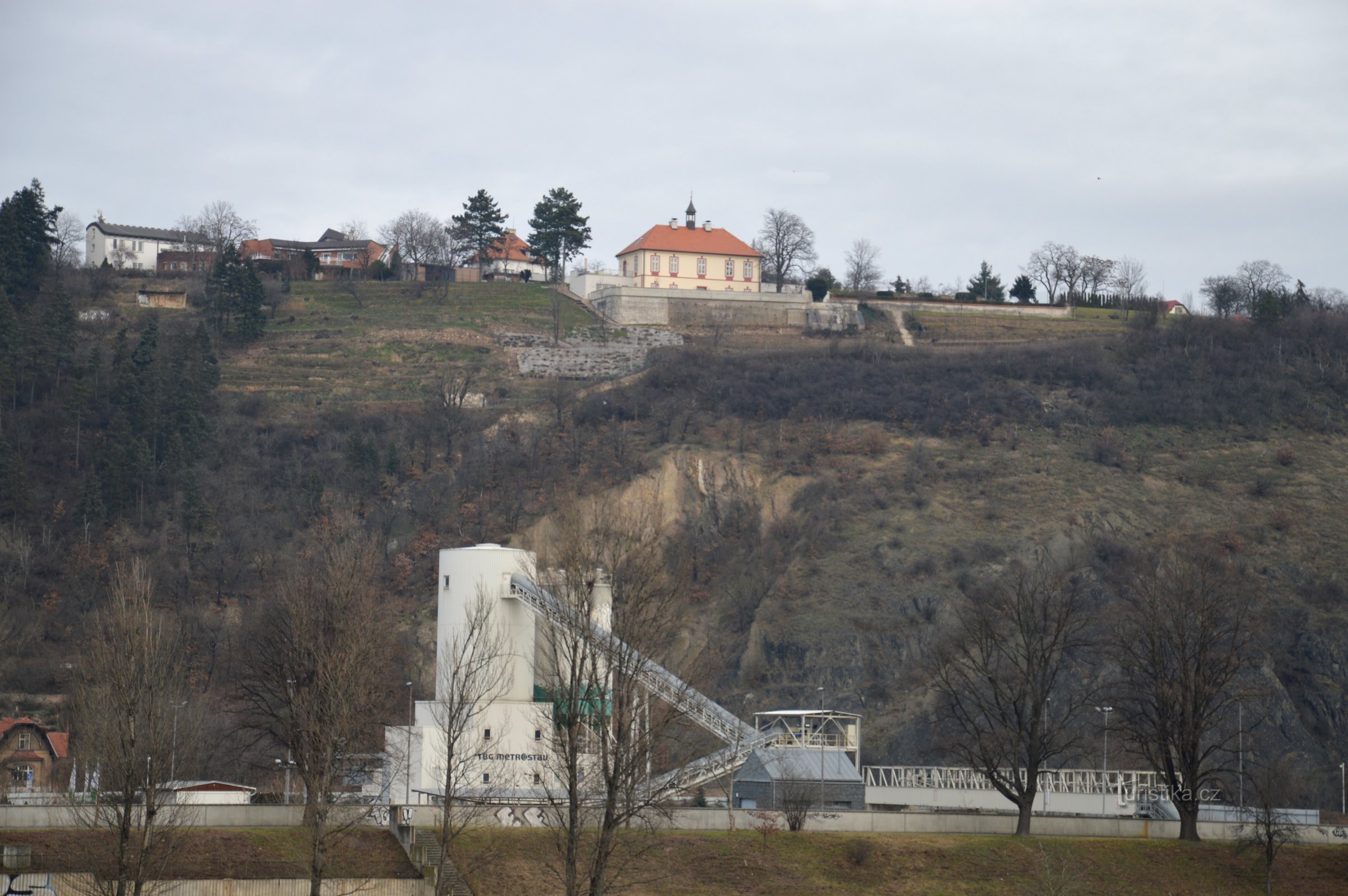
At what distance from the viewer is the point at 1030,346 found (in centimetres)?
10975

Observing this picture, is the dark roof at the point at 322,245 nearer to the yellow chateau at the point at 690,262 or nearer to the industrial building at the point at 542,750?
the yellow chateau at the point at 690,262

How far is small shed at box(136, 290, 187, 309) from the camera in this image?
118875 mm

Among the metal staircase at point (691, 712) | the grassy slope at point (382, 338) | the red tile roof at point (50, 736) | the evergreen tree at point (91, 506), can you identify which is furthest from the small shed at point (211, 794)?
the grassy slope at point (382, 338)

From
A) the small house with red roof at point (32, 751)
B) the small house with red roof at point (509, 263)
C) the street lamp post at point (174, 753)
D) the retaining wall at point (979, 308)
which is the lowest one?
the small house with red roof at point (32, 751)

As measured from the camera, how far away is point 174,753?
1607 inches

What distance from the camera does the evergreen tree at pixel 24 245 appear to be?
363 feet

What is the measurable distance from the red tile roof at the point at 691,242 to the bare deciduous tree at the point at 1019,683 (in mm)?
60158

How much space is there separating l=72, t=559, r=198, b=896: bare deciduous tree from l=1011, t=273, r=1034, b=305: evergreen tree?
104 metres

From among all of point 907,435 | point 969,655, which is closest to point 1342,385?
point 907,435

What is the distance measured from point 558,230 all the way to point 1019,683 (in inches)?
3410

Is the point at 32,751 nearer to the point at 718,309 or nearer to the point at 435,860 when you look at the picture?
the point at 435,860

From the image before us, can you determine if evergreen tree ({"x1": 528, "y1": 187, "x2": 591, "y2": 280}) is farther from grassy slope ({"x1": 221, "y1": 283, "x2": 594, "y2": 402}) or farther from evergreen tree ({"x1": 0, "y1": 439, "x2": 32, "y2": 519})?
evergreen tree ({"x1": 0, "y1": 439, "x2": 32, "y2": 519})

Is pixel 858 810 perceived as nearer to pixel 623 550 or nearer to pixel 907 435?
pixel 623 550

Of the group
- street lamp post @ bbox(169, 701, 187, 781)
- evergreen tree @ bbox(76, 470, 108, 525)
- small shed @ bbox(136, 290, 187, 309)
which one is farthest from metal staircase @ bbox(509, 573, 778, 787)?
small shed @ bbox(136, 290, 187, 309)
